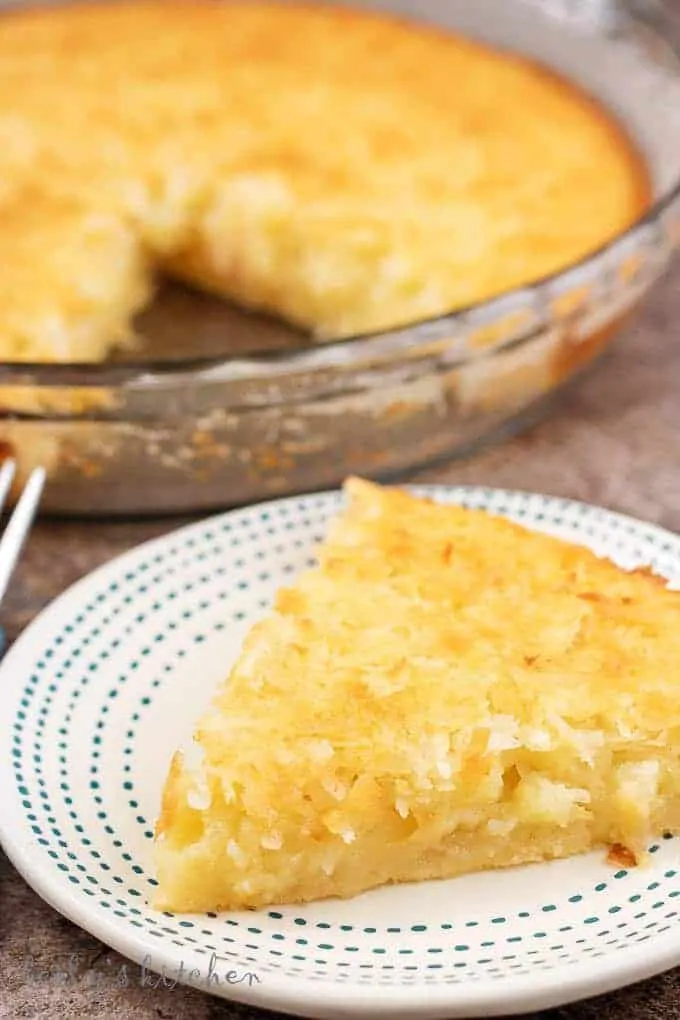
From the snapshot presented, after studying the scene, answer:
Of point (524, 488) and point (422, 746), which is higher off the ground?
point (422, 746)

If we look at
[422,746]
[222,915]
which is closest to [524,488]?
[422,746]

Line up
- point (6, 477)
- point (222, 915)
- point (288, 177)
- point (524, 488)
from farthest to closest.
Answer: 1. point (288, 177)
2. point (524, 488)
3. point (6, 477)
4. point (222, 915)

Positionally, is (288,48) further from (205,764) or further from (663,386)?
(205,764)

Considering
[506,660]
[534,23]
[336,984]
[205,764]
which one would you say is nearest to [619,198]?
[534,23]

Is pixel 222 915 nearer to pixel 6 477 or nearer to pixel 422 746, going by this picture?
pixel 422 746

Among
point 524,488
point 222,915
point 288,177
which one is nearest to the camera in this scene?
point 222,915

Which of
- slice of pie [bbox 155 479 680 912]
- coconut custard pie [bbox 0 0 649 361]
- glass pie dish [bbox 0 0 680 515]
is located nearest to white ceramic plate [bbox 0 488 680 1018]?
slice of pie [bbox 155 479 680 912]

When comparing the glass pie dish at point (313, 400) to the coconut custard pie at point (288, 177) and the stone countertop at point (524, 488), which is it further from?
the coconut custard pie at point (288, 177)
